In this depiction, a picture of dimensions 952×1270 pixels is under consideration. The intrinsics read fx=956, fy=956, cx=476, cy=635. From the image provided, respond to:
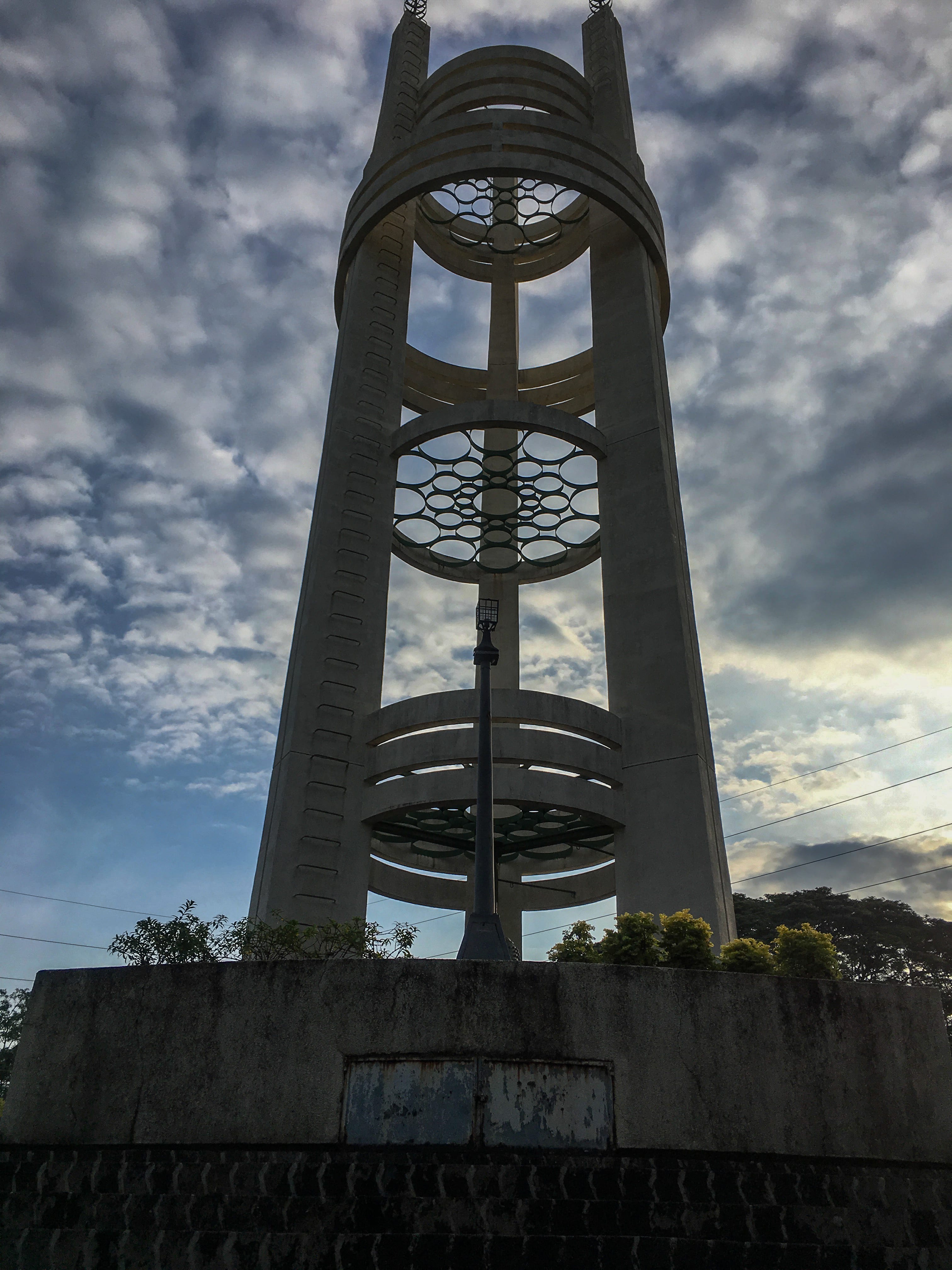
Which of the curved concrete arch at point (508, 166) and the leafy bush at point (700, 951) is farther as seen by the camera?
the curved concrete arch at point (508, 166)

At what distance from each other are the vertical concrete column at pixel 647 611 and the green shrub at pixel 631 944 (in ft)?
29.0

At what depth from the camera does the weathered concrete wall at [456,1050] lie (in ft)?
35.8

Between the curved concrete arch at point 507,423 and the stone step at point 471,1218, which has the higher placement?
the curved concrete arch at point 507,423

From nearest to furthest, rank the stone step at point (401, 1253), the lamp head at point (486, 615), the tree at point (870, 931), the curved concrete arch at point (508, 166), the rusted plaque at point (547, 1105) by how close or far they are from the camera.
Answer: the stone step at point (401, 1253)
the rusted plaque at point (547, 1105)
the lamp head at point (486, 615)
the curved concrete arch at point (508, 166)
the tree at point (870, 931)

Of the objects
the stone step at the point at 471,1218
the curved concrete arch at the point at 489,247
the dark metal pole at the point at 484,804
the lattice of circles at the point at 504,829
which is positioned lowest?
the stone step at the point at 471,1218

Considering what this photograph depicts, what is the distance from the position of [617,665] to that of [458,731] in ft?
16.9

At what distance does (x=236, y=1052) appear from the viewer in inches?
438

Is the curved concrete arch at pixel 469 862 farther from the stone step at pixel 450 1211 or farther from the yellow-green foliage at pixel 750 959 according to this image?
the stone step at pixel 450 1211

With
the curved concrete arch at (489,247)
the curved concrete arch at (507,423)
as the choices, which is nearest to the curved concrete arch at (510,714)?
the curved concrete arch at (507,423)

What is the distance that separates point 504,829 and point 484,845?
15.1 m

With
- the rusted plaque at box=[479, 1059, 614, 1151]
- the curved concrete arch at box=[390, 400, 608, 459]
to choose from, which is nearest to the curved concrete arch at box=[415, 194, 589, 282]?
the curved concrete arch at box=[390, 400, 608, 459]

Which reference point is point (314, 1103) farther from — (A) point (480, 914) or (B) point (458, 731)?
(B) point (458, 731)

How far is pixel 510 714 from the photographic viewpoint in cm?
2541

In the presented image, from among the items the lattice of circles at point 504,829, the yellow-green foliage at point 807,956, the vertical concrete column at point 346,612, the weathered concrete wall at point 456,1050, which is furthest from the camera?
the lattice of circles at point 504,829
